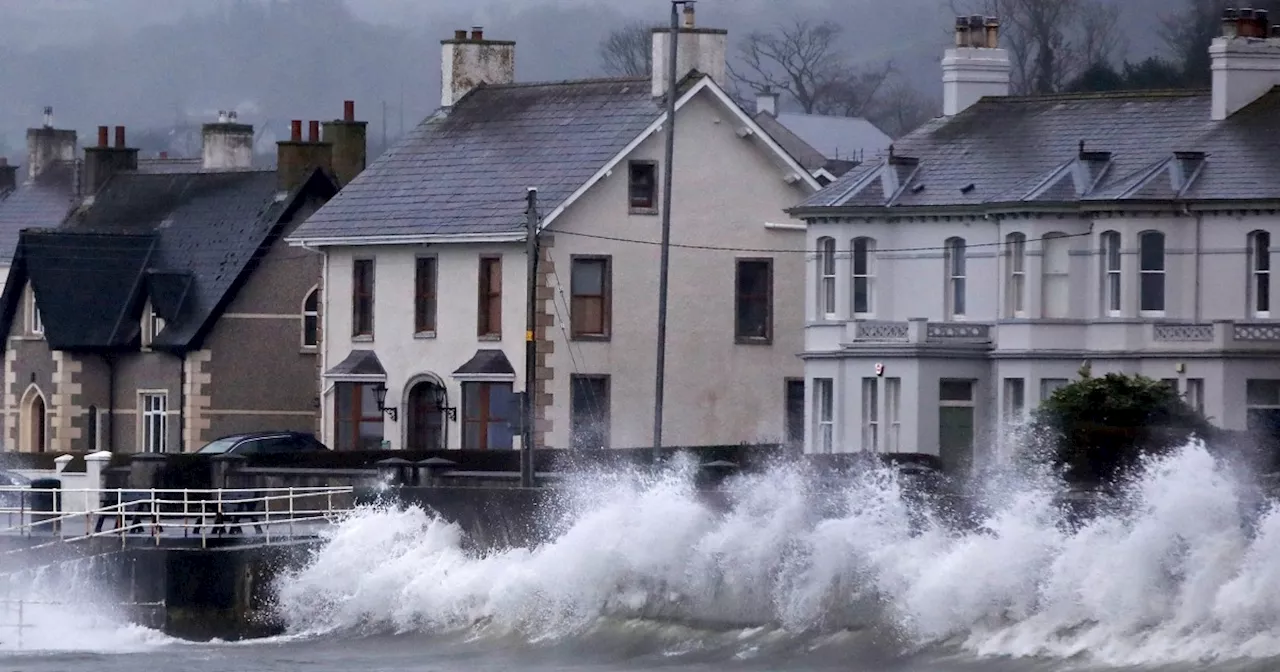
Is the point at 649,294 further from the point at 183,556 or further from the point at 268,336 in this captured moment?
the point at 183,556

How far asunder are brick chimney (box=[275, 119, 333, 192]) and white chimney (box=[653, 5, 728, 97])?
10.9 m

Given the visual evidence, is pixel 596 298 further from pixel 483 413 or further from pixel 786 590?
pixel 786 590

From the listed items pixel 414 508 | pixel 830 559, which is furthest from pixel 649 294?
pixel 830 559

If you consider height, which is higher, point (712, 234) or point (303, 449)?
point (712, 234)

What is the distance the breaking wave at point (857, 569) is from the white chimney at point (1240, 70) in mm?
14475

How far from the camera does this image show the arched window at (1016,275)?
5184 cm

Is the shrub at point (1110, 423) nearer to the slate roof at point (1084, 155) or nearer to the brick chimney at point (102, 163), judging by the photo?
the slate roof at point (1084, 155)

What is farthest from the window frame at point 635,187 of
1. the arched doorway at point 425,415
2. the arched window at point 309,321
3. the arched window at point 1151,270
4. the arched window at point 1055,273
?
the arched window at point 309,321

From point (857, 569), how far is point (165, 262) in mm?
35153

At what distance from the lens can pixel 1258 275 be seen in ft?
164

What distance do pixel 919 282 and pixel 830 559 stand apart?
62.4 feet

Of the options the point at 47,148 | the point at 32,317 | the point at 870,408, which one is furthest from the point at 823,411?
the point at 47,148

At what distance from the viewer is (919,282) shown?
53.4 m

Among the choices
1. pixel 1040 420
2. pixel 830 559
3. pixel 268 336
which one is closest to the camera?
pixel 830 559
